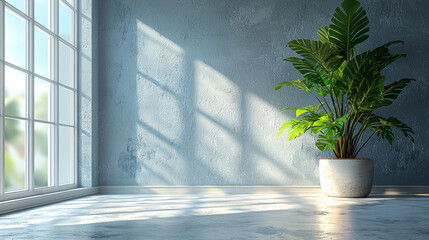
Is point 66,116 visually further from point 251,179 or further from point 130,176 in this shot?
point 251,179

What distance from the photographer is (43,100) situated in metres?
3.92

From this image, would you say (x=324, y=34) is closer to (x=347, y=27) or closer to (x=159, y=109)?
(x=347, y=27)

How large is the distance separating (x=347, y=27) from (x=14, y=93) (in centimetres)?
285

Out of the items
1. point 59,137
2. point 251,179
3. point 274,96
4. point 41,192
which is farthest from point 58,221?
point 274,96

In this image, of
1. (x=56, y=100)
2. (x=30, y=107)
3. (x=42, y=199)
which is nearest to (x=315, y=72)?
(x=56, y=100)

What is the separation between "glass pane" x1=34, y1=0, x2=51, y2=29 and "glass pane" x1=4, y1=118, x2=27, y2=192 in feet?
3.27

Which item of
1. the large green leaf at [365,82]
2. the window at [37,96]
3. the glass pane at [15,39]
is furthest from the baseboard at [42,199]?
the large green leaf at [365,82]

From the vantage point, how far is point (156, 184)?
4703 mm

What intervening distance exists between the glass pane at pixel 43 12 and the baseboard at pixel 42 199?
152cm

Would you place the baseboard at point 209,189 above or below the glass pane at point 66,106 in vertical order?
below

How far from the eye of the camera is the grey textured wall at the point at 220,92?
459 centimetres

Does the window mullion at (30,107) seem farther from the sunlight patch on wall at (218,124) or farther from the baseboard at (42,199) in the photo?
the sunlight patch on wall at (218,124)

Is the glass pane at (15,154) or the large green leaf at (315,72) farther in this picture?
the large green leaf at (315,72)

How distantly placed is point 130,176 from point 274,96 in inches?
67.9
